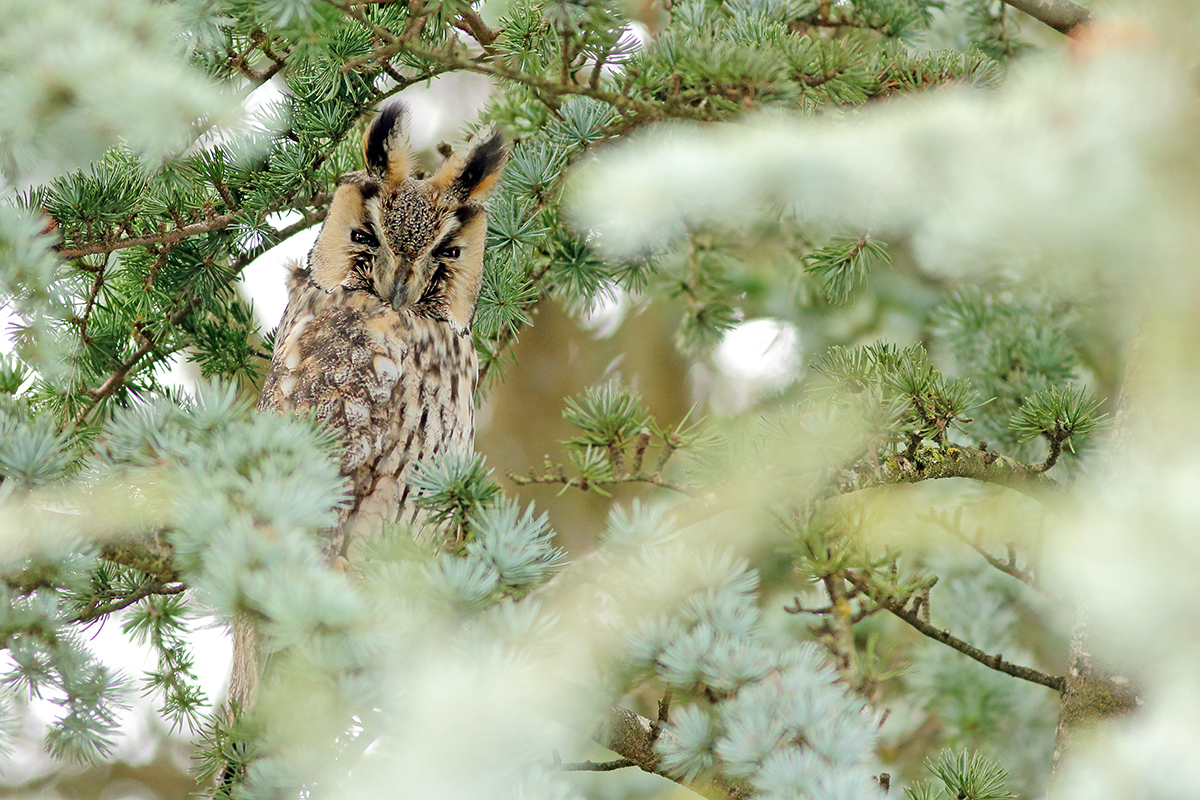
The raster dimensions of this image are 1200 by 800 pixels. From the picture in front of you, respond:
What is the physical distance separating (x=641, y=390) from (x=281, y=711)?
8.56 feet

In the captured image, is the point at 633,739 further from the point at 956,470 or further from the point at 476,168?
the point at 476,168

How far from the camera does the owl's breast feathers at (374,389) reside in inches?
69.4

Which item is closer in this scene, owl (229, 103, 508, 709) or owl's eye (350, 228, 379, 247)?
owl (229, 103, 508, 709)

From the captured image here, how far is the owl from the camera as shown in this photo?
70.1 inches

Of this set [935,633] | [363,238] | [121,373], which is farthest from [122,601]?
[935,633]

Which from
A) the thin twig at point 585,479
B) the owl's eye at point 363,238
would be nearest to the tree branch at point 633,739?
the thin twig at point 585,479

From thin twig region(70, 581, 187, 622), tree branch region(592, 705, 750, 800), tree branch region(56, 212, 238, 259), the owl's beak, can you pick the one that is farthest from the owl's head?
tree branch region(592, 705, 750, 800)

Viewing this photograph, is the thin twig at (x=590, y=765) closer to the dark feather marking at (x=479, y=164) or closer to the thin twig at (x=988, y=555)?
the thin twig at (x=988, y=555)

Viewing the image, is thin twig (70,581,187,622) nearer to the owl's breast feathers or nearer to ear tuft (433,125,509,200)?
the owl's breast feathers

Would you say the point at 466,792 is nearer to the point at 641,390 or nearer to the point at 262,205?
the point at 262,205

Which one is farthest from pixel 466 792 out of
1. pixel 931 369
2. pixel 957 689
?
pixel 957 689

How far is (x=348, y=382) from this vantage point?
1.78 m

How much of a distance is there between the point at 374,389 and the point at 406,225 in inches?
13.0

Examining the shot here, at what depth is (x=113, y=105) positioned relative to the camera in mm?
729
